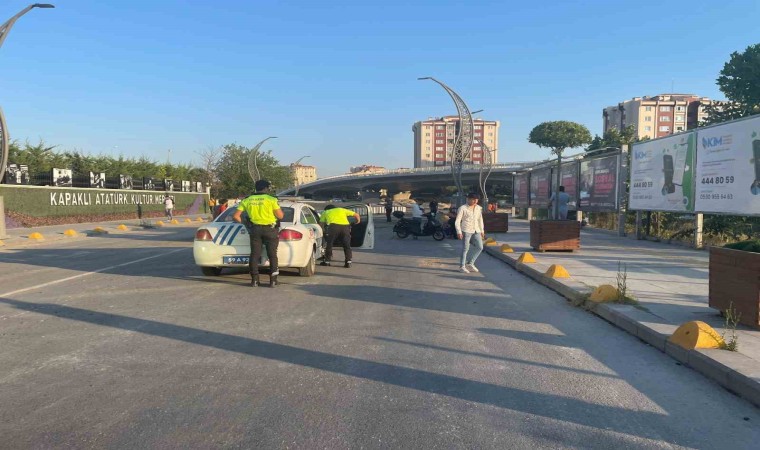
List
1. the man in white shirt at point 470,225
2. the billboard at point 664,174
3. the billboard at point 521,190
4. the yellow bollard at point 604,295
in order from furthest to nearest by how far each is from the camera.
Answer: the billboard at point 521,190
the billboard at point 664,174
the man in white shirt at point 470,225
the yellow bollard at point 604,295

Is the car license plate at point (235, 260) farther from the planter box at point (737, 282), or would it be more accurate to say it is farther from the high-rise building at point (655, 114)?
the high-rise building at point (655, 114)

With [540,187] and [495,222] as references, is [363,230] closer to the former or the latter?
[495,222]

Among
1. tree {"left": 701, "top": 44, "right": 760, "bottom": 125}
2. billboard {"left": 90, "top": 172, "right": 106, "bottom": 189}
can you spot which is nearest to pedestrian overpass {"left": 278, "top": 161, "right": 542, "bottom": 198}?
tree {"left": 701, "top": 44, "right": 760, "bottom": 125}

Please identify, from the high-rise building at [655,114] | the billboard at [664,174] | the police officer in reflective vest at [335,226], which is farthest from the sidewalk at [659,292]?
the high-rise building at [655,114]

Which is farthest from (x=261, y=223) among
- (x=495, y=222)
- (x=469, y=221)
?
(x=495, y=222)

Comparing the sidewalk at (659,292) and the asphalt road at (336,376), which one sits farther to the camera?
the sidewalk at (659,292)

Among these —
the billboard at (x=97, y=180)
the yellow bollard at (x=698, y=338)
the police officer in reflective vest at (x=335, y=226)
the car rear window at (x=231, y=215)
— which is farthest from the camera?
the billboard at (x=97, y=180)

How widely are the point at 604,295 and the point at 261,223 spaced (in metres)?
5.24

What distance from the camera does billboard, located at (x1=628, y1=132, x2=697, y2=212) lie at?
47.6 feet

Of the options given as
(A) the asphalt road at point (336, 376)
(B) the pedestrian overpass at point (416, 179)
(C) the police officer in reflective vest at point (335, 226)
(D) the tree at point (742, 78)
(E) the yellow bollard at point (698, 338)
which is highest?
(D) the tree at point (742, 78)

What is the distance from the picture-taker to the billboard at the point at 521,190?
31.2 m

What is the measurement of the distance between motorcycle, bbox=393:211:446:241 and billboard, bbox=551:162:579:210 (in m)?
5.63

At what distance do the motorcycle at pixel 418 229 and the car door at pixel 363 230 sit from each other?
7.25 meters

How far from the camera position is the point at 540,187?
27.6 m
